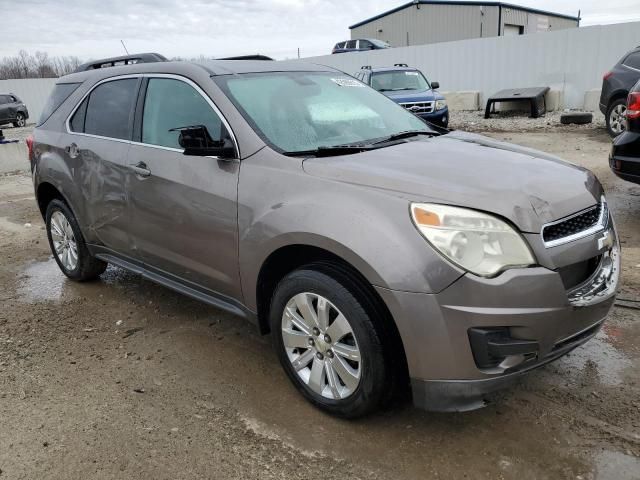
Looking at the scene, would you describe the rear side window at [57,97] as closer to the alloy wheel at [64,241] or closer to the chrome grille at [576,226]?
the alloy wheel at [64,241]

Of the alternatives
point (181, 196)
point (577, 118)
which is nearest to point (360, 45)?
point (577, 118)

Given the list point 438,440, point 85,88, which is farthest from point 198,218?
point 85,88

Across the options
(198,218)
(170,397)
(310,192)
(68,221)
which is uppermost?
(310,192)

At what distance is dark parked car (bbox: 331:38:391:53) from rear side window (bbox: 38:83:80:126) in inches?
956

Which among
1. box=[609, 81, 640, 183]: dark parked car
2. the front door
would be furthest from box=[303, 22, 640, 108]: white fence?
the front door

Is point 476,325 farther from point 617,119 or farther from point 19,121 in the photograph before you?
point 19,121

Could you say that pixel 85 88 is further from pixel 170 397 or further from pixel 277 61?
pixel 170 397

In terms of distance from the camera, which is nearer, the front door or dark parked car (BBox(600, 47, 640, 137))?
the front door

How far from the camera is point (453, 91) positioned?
19.7 meters

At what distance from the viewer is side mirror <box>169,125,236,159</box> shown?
3109mm

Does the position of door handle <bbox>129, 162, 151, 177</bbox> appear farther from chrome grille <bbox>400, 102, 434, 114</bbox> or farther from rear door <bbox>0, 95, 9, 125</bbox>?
rear door <bbox>0, 95, 9, 125</bbox>

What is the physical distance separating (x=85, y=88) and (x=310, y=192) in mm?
2802

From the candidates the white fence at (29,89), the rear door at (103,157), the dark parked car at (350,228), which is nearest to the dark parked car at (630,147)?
the dark parked car at (350,228)

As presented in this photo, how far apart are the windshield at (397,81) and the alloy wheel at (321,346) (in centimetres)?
1123
